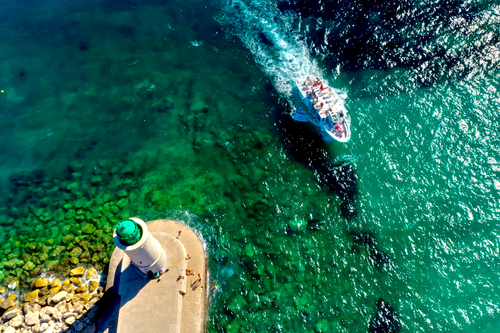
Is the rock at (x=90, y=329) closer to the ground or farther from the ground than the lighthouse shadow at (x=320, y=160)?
closer to the ground

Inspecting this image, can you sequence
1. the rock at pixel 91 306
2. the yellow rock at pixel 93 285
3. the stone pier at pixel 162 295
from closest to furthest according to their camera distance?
the stone pier at pixel 162 295, the rock at pixel 91 306, the yellow rock at pixel 93 285

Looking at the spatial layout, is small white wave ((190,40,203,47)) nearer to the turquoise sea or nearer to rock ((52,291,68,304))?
the turquoise sea

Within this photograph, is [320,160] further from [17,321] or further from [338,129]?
[17,321]

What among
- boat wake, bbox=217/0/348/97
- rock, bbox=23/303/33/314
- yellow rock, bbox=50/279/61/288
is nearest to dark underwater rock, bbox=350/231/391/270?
boat wake, bbox=217/0/348/97

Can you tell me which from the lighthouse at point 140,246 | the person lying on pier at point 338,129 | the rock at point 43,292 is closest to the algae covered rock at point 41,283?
the rock at point 43,292

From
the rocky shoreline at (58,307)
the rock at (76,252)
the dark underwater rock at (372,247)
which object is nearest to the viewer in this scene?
the rocky shoreline at (58,307)

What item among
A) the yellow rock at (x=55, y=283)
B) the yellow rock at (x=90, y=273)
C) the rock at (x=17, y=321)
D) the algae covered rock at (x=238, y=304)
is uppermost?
the algae covered rock at (x=238, y=304)

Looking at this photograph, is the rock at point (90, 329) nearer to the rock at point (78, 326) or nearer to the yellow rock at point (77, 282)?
the rock at point (78, 326)

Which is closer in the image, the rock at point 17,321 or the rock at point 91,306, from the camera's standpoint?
the rock at point 17,321
